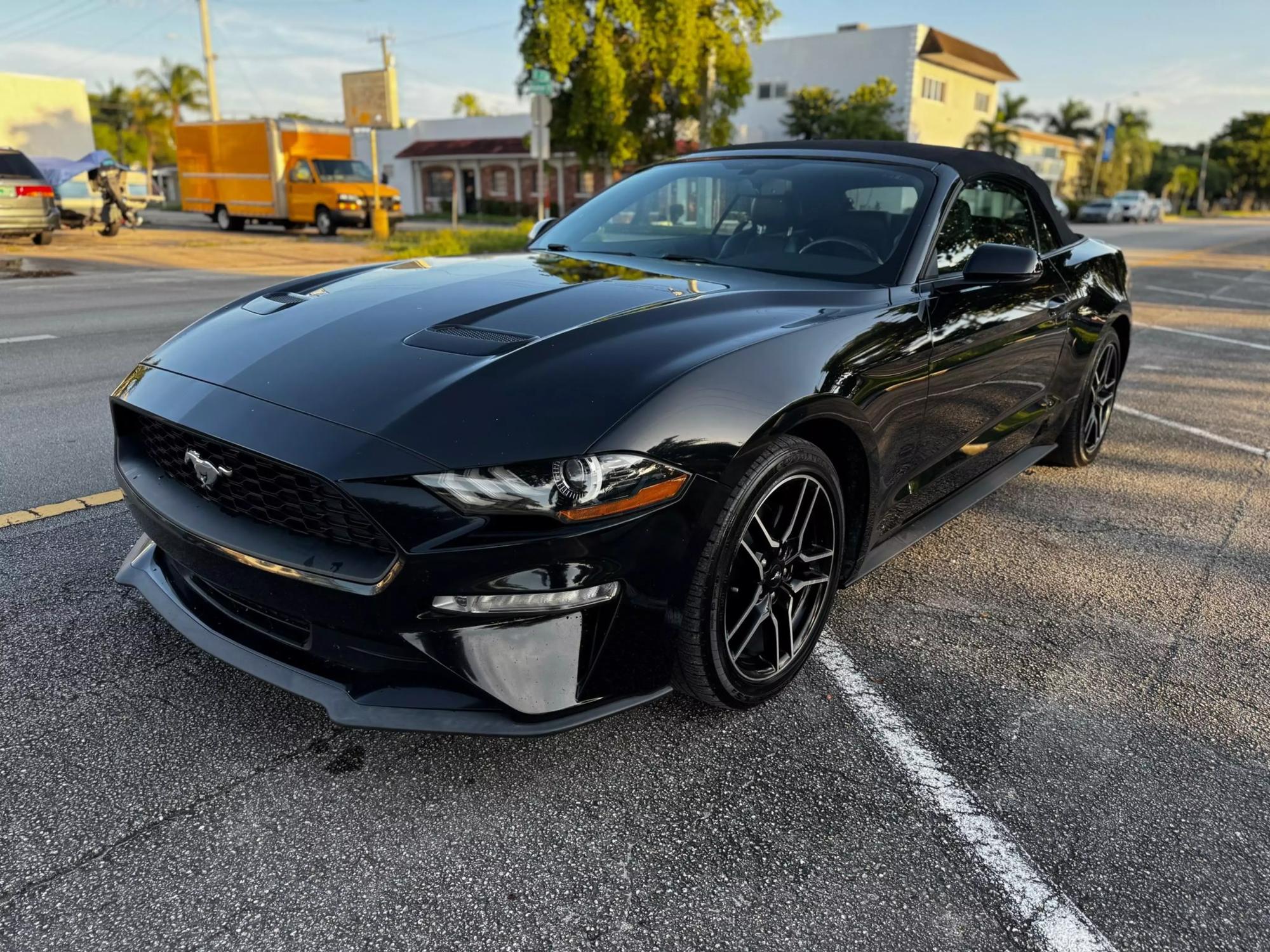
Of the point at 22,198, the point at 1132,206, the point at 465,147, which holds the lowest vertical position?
the point at 22,198

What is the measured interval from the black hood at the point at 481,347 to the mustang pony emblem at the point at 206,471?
192 millimetres

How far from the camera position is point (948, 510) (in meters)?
3.40

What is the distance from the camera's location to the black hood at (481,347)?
6.63 feet

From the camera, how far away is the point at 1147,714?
267cm

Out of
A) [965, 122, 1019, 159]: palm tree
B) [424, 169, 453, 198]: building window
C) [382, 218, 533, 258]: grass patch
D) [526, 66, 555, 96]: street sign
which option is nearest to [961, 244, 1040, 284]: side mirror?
[382, 218, 533, 258]: grass patch

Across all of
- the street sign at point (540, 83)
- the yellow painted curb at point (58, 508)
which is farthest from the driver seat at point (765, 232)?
the street sign at point (540, 83)

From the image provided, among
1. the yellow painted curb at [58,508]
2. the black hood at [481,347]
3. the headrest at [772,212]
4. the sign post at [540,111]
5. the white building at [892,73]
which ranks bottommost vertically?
the yellow painted curb at [58,508]

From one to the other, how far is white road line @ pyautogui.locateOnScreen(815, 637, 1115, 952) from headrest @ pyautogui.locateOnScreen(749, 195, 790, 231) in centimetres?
158

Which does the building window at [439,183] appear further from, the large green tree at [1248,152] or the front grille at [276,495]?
the large green tree at [1248,152]

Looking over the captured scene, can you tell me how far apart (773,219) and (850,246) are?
33 cm

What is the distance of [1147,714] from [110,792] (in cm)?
270

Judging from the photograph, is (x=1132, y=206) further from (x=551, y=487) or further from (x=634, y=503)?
(x=551, y=487)

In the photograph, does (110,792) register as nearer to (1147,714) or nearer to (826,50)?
(1147,714)

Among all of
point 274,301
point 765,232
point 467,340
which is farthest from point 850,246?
point 274,301
